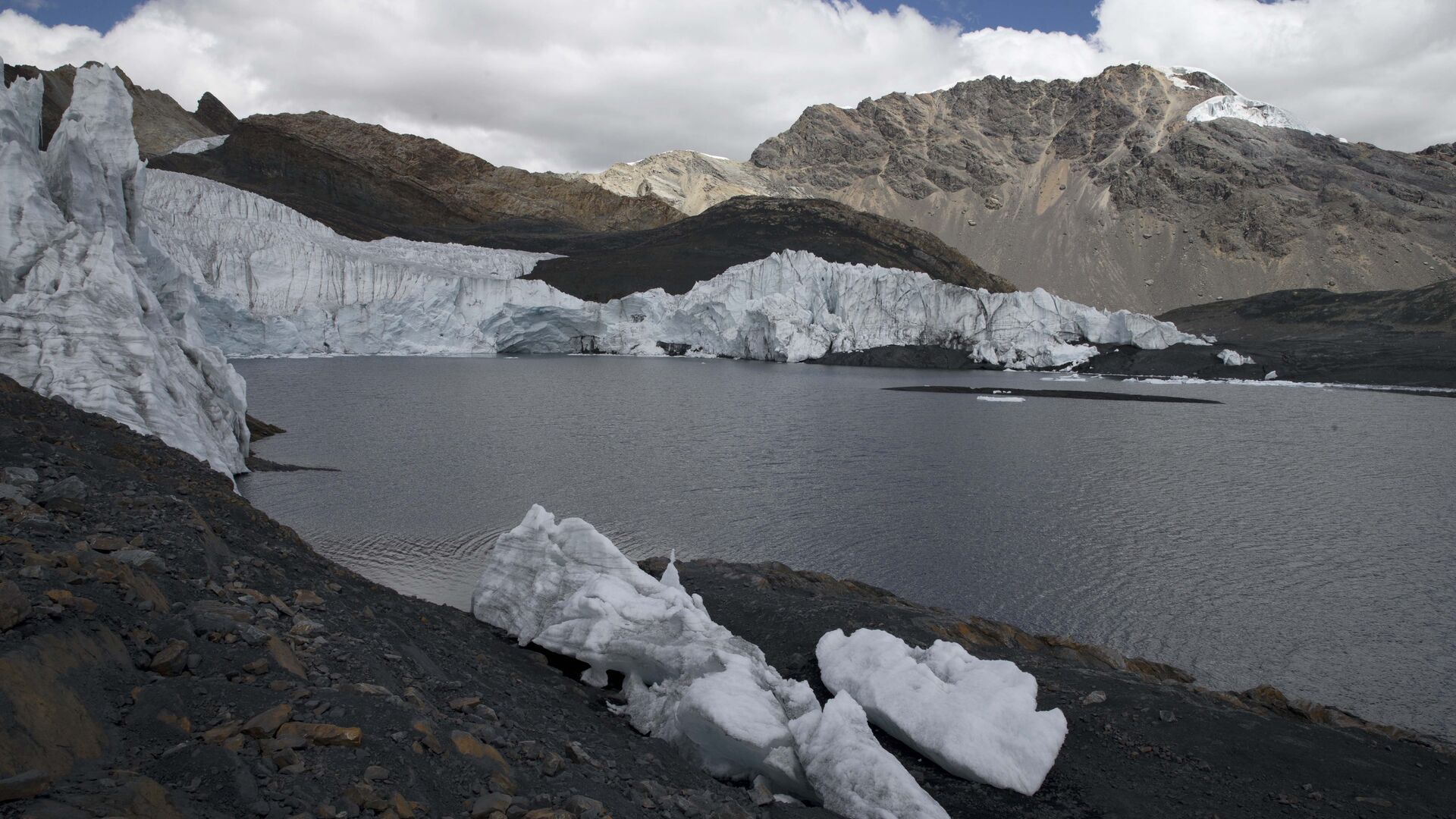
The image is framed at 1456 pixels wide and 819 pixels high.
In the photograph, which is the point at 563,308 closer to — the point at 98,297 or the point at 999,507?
the point at 98,297

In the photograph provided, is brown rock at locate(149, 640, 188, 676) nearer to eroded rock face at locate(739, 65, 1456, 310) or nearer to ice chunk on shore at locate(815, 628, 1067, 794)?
ice chunk on shore at locate(815, 628, 1067, 794)

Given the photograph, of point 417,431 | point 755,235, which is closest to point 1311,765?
point 417,431

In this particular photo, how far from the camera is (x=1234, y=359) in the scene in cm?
6034

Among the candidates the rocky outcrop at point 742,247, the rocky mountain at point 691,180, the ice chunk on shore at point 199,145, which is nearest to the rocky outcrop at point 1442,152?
the rocky outcrop at point 742,247

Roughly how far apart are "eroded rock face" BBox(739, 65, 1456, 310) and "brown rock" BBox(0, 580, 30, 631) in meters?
136

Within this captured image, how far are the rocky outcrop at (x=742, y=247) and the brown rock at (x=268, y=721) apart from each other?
8001 cm

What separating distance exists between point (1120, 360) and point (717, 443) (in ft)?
168

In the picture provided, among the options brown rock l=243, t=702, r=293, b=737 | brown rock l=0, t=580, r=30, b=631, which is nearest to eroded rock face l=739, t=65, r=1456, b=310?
brown rock l=243, t=702, r=293, b=737

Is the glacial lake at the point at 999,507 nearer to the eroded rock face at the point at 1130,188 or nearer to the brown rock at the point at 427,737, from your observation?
the brown rock at the point at 427,737

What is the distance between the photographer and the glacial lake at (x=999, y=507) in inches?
410

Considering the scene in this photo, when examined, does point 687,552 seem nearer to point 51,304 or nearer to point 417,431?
point 51,304

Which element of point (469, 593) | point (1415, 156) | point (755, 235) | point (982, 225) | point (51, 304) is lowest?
point (469, 593)

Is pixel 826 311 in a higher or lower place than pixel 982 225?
lower

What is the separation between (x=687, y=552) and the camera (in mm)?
13109
